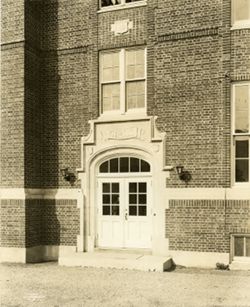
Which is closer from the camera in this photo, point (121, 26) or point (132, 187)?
point (132, 187)

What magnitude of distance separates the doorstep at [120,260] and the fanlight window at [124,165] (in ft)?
7.51

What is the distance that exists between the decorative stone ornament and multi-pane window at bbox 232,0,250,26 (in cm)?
290

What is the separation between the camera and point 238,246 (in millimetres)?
12289

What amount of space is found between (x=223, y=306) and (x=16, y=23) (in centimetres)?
982

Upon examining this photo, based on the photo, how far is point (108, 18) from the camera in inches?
544

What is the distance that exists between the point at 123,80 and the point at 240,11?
3680 millimetres

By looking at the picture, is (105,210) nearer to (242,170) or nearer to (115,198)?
(115,198)

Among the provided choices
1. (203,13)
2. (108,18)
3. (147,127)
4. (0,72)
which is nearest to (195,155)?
(147,127)

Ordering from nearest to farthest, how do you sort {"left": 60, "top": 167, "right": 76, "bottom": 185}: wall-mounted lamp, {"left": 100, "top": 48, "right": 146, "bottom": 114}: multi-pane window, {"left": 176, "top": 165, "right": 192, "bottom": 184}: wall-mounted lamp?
{"left": 176, "top": 165, "right": 192, "bottom": 184}: wall-mounted lamp
{"left": 100, "top": 48, "right": 146, "bottom": 114}: multi-pane window
{"left": 60, "top": 167, "right": 76, "bottom": 185}: wall-mounted lamp

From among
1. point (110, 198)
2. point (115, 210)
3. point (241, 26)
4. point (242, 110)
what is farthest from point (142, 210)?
point (241, 26)

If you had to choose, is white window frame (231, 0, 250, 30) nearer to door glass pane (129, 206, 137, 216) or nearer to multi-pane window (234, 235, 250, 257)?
multi-pane window (234, 235, 250, 257)

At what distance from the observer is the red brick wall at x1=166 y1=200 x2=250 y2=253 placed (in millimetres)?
12156

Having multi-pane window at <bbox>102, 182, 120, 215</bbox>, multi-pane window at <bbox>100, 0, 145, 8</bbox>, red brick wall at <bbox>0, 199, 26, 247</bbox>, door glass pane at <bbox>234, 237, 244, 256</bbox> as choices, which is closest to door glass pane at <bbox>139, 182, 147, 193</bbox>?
multi-pane window at <bbox>102, 182, 120, 215</bbox>

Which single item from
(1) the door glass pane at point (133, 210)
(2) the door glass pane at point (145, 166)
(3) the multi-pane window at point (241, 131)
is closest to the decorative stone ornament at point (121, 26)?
(3) the multi-pane window at point (241, 131)
